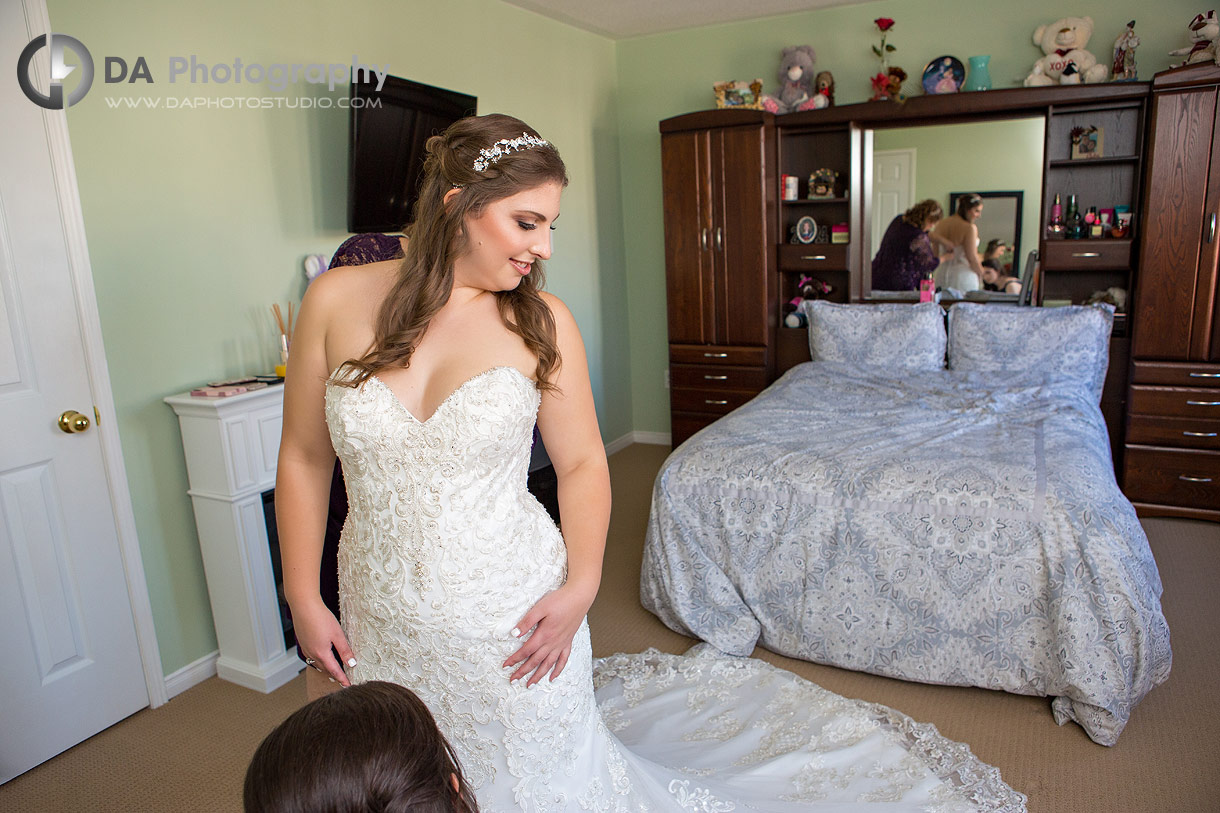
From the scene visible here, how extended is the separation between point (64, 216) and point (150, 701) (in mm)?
1485

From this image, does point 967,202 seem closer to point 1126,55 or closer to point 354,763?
point 1126,55

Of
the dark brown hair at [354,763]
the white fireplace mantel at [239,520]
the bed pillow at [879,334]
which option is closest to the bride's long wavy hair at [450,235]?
the dark brown hair at [354,763]

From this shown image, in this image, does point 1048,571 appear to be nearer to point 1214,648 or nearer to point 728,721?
point 1214,648

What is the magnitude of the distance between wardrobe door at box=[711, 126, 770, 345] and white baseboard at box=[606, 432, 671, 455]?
0.97 meters

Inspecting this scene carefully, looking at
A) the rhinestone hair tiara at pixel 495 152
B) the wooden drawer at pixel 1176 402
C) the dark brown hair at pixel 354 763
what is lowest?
the wooden drawer at pixel 1176 402

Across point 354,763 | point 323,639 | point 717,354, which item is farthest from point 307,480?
point 717,354

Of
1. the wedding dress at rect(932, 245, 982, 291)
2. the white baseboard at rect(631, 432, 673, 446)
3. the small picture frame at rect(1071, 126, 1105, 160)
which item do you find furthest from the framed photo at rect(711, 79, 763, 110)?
the white baseboard at rect(631, 432, 673, 446)

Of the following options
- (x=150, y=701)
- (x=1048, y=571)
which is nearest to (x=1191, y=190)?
(x=1048, y=571)

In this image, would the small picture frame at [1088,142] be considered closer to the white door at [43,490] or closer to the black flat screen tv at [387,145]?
the black flat screen tv at [387,145]

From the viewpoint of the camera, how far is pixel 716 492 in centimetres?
283

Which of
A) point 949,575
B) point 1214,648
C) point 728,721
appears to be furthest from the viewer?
point 1214,648

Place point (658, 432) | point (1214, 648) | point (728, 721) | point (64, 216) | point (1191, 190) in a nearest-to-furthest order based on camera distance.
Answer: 1. point (728, 721)
2. point (64, 216)
3. point (1214, 648)
4. point (1191, 190)
5. point (658, 432)

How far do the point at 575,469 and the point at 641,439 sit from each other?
167 inches

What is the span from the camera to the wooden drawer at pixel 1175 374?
372 cm
